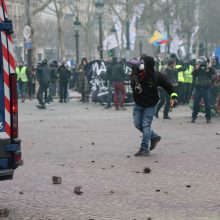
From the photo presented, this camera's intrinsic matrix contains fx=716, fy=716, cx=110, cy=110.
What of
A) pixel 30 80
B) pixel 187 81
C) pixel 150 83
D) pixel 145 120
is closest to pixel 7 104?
pixel 150 83

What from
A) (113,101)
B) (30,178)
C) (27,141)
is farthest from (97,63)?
(30,178)

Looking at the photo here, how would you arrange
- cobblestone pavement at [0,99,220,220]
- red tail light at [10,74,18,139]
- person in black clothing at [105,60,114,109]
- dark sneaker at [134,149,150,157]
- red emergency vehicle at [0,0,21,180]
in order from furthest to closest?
person in black clothing at [105,60,114,109], dark sneaker at [134,149,150,157], cobblestone pavement at [0,99,220,220], red tail light at [10,74,18,139], red emergency vehicle at [0,0,21,180]

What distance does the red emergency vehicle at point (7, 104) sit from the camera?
7445 mm

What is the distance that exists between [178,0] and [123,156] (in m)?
41.8

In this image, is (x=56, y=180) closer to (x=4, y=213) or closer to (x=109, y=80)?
(x=4, y=213)

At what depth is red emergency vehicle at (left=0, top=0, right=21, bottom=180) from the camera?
745 centimetres

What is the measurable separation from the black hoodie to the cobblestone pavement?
0.95m

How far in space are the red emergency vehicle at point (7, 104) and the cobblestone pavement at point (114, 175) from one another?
0.58m

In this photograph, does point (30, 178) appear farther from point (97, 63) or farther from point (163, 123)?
point (97, 63)

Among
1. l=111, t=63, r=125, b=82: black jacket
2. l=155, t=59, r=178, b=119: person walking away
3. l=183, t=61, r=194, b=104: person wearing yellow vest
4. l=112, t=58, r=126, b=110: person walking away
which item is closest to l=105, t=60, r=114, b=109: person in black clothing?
l=112, t=58, r=126, b=110: person walking away

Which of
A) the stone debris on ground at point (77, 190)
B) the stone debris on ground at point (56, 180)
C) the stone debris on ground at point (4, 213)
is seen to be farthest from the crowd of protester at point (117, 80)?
the stone debris on ground at point (4, 213)

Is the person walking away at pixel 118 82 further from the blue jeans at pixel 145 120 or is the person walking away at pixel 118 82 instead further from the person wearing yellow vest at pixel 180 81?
the blue jeans at pixel 145 120

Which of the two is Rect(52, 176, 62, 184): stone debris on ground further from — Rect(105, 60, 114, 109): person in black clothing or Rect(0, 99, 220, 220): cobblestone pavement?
Rect(105, 60, 114, 109): person in black clothing

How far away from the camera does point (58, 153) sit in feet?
41.3
